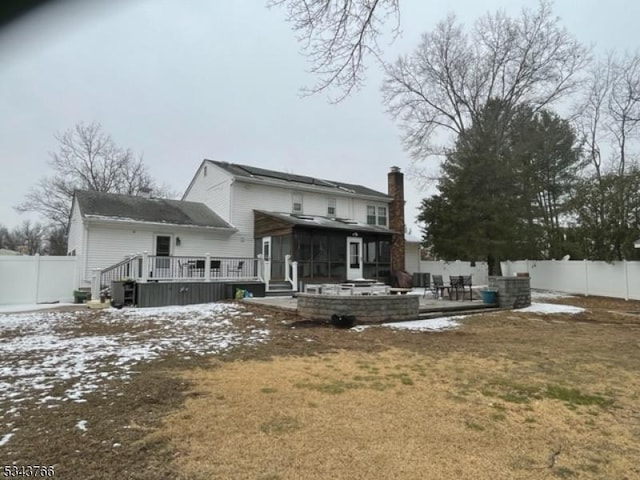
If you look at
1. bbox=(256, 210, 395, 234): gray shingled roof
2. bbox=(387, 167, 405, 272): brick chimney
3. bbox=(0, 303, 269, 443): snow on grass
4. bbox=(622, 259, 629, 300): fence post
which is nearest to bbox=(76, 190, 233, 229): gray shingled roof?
bbox=(256, 210, 395, 234): gray shingled roof

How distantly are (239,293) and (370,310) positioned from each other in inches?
220

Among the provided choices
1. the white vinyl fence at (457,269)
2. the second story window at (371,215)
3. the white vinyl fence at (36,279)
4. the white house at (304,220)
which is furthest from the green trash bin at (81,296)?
the white vinyl fence at (457,269)

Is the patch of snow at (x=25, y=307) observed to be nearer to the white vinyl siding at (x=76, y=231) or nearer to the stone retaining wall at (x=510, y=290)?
the white vinyl siding at (x=76, y=231)

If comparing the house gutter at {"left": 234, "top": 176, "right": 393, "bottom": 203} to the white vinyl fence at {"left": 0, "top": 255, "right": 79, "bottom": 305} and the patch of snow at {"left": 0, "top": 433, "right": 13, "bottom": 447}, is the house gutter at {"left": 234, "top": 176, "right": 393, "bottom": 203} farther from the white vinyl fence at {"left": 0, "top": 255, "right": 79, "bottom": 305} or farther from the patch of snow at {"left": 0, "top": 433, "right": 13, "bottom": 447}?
the patch of snow at {"left": 0, "top": 433, "right": 13, "bottom": 447}

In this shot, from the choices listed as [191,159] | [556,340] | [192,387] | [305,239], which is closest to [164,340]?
[192,387]

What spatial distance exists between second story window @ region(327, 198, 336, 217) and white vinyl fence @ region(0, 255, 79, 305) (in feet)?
38.3

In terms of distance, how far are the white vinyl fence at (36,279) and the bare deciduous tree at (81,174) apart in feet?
52.0

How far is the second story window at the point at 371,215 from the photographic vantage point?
74.2 feet

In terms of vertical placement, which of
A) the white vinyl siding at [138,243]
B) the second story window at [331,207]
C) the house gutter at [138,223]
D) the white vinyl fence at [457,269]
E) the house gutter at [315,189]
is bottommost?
the white vinyl fence at [457,269]

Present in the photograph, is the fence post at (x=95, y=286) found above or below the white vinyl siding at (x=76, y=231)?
below

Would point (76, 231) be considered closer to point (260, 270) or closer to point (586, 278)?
point (260, 270)

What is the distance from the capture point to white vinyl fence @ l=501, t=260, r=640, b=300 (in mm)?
16859

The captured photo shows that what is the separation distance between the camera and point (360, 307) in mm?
9727

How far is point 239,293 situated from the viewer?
13.8 m
